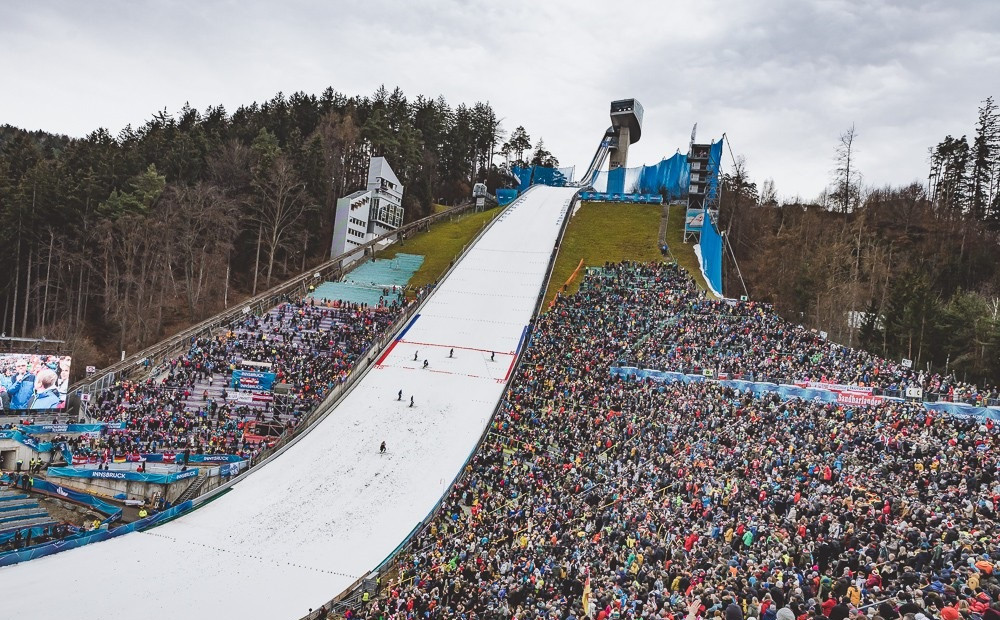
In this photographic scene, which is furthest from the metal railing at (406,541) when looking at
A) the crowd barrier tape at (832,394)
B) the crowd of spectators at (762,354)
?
the crowd barrier tape at (832,394)

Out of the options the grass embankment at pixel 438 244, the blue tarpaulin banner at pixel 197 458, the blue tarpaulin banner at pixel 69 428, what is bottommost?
the blue tarpaulin banner at pixel 197 458

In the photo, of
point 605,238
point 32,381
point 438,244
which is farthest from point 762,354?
point 438,244

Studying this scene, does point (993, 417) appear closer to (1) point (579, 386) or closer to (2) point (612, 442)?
(2) point (612, 442)

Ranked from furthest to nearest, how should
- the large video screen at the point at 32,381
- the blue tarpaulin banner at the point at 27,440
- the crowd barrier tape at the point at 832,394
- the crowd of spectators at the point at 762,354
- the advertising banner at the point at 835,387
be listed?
the large video screen at the point at 32,381
the blue tarpaulin banner at the point at 27,440
the crowd of spectators at the point at 762,354
the advertising banner at the point at 835,387
the crowd barrier tape at the point at 832,394

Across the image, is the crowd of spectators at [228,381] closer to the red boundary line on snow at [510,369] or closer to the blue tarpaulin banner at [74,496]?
the blue tarpaulin banner at [74,496]

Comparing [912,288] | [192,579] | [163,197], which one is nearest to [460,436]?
[192,579]

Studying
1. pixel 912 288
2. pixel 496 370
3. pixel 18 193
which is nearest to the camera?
pixel 496 370
